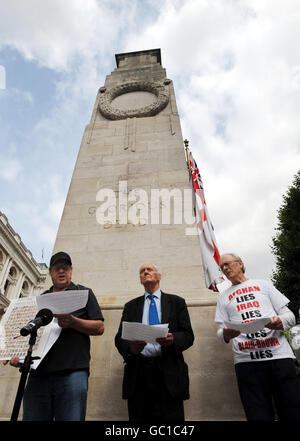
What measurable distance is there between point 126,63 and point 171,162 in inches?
249

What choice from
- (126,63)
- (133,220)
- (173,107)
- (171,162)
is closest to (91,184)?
(133,220)

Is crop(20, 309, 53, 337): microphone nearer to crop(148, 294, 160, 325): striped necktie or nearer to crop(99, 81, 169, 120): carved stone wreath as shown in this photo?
crop(148, 294, 160, 325): striped necktie

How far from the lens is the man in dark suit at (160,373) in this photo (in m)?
2.42

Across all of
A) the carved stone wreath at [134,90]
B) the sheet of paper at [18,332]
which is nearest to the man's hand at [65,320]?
the sheet of paper at [18,332]

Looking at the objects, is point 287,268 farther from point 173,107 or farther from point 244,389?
point 244,389

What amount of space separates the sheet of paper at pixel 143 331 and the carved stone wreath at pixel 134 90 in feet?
22.1

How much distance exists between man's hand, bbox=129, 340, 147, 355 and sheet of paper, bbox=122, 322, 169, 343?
15 centimetres

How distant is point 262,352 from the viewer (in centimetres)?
251

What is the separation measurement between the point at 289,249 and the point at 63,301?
40.7 ft

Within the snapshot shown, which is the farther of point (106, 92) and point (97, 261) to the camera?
point (106, 92)

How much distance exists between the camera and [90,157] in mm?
6926

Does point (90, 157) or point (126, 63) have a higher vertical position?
point (126, 63)

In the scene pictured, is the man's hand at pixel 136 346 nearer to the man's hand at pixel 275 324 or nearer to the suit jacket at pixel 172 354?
the suit jacket at pixel 172 354

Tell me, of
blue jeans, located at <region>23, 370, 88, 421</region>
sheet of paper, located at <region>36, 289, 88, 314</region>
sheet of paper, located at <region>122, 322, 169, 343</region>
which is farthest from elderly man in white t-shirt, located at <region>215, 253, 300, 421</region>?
blue jeans, located at <region>23, 370, 88, 421</region>
